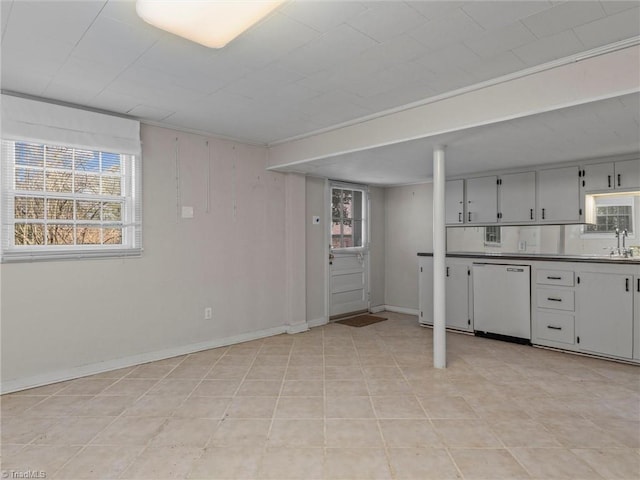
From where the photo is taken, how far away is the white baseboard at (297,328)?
4.91m

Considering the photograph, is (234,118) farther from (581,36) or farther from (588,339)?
(588,339)

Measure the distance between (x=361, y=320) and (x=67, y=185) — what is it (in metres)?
4.20

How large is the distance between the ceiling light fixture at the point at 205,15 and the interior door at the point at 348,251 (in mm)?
3926

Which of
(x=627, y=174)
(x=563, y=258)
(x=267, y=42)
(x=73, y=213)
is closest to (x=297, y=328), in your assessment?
(x=73, y=213)

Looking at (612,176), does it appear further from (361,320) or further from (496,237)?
(361,320)

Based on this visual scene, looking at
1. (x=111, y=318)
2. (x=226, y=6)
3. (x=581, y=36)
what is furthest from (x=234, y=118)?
(x=581, y=36)

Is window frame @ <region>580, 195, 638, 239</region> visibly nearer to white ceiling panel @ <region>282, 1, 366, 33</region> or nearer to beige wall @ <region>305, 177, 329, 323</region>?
beige wall @ <region>305, 177, 329, 323</region>

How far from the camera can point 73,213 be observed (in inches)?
132

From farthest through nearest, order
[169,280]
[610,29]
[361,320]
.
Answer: [361,320]
[169,280]
[610,29]

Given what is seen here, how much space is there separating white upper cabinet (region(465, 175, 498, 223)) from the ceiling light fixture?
425 cm

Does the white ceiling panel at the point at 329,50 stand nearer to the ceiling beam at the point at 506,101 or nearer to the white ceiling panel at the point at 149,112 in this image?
the ceiling beam at the point at 506,101

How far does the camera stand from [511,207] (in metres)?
4.93

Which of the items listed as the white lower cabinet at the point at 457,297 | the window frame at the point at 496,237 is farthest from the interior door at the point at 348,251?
the window frame at the point at 496,237

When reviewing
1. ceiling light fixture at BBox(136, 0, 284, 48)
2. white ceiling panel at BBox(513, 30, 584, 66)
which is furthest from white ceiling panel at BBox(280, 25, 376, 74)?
white ceiling panel at BBox(513, 30, 584, 66)
